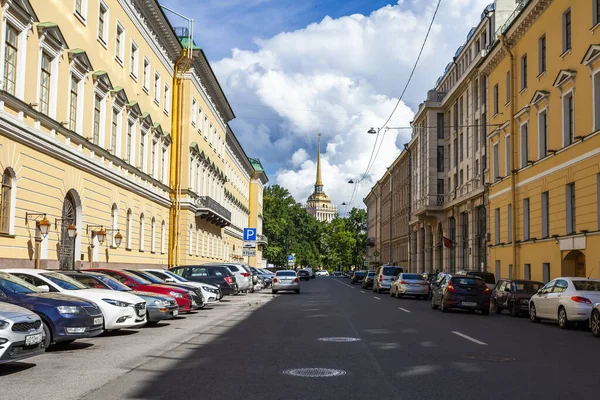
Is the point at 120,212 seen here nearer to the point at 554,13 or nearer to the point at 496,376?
the point at 554,13

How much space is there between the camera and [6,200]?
64.8 ft

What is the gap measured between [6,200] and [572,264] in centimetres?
2204

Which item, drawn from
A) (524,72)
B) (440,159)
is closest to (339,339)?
(524,72)

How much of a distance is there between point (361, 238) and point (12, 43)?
131 m

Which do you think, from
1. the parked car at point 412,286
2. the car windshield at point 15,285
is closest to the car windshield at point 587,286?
the car windshield at point 15,285

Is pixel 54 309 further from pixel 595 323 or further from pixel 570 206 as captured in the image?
pixel 570 206

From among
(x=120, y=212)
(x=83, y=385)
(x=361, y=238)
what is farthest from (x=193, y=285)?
(x=361, y=238)

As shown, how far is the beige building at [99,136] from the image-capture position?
20500 mm

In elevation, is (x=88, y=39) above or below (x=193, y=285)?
above

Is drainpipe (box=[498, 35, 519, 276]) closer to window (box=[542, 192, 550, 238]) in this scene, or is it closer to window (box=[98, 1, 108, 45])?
window (box=[542, 192, 550, 238])

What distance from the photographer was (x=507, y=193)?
37.7 metres

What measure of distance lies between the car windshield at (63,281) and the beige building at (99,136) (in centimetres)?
532

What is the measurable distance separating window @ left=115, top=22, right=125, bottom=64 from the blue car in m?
20.7

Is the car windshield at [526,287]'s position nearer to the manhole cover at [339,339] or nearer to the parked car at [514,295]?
the parked car at [514,295]
